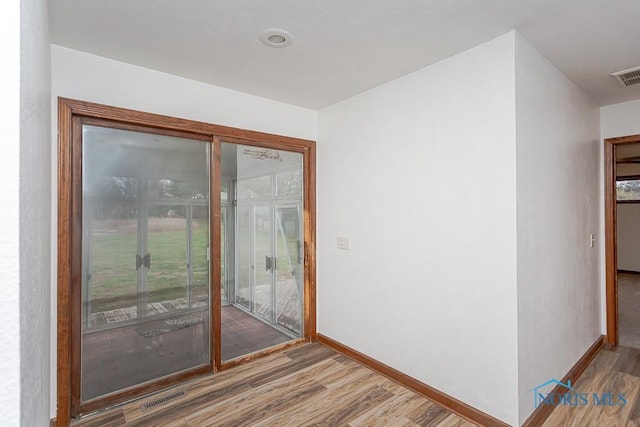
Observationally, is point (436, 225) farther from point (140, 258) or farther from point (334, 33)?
point (140, 258)

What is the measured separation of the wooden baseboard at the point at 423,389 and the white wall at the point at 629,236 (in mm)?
7656

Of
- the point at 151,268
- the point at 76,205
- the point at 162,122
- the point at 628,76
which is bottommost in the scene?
the point at 151,268

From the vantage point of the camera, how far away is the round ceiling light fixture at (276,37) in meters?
2.06

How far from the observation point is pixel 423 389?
2551 millimetres

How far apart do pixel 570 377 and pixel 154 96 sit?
4125 mm

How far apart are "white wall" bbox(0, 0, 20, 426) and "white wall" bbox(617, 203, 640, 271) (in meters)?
10.0

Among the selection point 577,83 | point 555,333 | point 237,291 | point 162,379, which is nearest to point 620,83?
point 577,83

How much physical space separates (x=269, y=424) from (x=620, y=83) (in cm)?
399

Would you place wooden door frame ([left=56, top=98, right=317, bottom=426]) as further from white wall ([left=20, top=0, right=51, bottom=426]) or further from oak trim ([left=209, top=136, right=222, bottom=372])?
white wall ([left=20, top=0, right=51, bottom=426])

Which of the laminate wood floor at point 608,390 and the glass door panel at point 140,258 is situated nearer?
the laminate wood floor at point 608,390

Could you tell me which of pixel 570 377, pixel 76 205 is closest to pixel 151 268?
pixel 76 205

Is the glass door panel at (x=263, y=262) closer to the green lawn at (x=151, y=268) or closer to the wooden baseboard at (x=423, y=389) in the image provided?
the green lawn at (x=151, y=268)

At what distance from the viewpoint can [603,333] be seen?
348cm

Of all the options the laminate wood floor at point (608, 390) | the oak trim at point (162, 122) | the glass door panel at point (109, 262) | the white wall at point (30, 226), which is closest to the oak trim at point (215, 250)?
the oak trim at point (162, 122)
